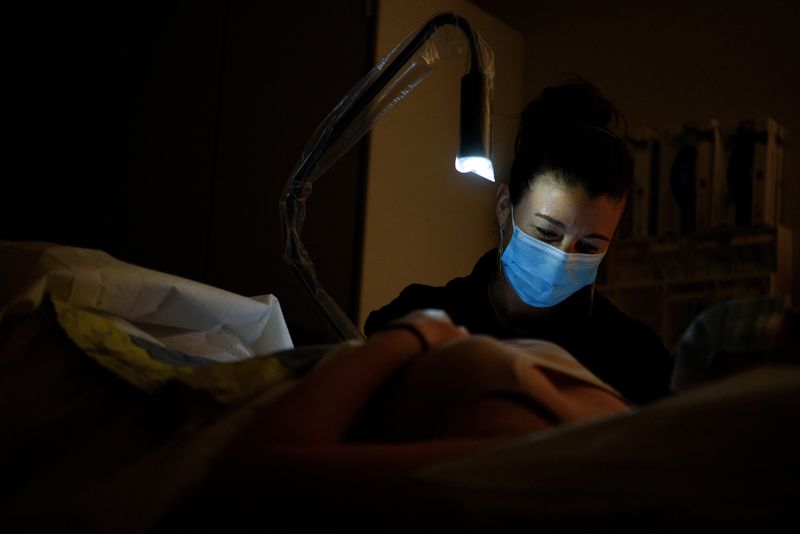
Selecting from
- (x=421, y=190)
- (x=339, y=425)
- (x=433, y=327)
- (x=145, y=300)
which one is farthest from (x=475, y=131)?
(x=421, y=190)

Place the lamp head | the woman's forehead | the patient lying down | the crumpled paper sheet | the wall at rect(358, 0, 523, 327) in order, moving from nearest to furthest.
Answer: the patient lying down < the crumpled paper sheet < the lamp head < the woman's forehead < the wall at rect(358, 0, 523, 327)

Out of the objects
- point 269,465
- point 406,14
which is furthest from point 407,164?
point 269,465

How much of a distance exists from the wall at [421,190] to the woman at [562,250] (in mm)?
990

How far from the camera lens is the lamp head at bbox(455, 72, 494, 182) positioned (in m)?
1.29

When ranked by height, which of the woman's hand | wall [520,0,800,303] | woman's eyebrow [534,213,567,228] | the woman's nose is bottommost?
the woman's hand

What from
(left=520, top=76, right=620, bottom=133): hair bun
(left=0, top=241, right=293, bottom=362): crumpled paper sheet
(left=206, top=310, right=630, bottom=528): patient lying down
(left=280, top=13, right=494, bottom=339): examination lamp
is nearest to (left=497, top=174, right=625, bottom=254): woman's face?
(left=520, top=76, right=620, bottom=133): hair bun

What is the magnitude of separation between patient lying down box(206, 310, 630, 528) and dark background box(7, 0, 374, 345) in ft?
6.83

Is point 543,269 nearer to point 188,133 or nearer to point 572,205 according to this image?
point 572,205

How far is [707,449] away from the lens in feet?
1.54

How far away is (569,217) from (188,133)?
1.81 metres

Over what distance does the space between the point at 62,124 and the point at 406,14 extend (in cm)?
138

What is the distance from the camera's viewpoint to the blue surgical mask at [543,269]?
175 cm

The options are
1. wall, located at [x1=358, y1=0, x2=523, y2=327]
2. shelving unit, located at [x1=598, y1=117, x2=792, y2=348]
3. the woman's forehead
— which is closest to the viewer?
the woman's forehead

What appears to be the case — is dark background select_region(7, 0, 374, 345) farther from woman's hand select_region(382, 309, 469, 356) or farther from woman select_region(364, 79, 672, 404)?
woman's hand select_region(382, 309, 469, 356)
